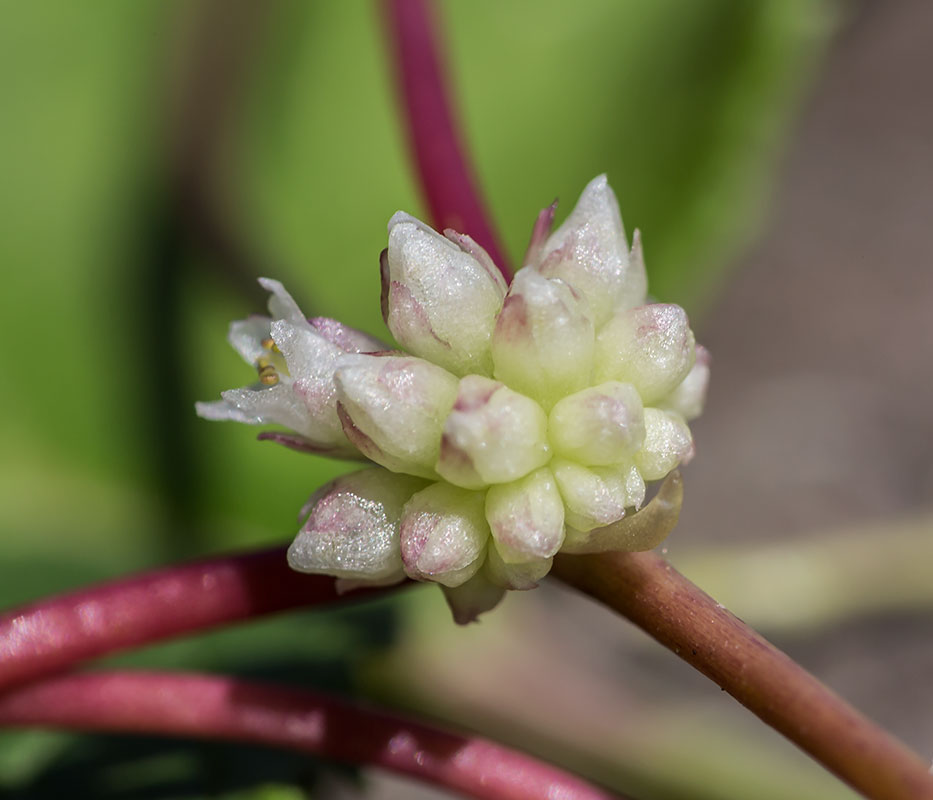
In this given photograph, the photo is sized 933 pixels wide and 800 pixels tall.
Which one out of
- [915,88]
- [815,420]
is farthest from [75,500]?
[915,88]

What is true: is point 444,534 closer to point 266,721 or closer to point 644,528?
point 644,528

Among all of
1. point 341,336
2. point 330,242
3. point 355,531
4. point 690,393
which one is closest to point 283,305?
point 341,336

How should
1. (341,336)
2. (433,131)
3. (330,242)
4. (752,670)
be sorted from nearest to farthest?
(752,670)
(341,336)
(433,131)
(330,242)

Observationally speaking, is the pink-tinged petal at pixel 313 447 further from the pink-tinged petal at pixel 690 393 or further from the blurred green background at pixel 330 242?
the blurred green background at pixel 330 242

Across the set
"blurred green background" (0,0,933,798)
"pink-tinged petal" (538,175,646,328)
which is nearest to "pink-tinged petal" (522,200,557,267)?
"pink-tinged petal" (538,175,646,328)

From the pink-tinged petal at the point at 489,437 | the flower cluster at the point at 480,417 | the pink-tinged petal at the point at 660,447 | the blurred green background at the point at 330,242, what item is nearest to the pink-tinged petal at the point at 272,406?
the flower cluster at the point at 480,417

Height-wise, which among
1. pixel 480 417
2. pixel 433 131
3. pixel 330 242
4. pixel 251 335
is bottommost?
pixel 480 417

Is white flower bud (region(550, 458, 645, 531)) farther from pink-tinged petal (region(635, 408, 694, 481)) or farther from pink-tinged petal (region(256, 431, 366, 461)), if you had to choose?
pink-tinged petal (region(256, 431, 366, 461))

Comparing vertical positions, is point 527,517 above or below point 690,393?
below
